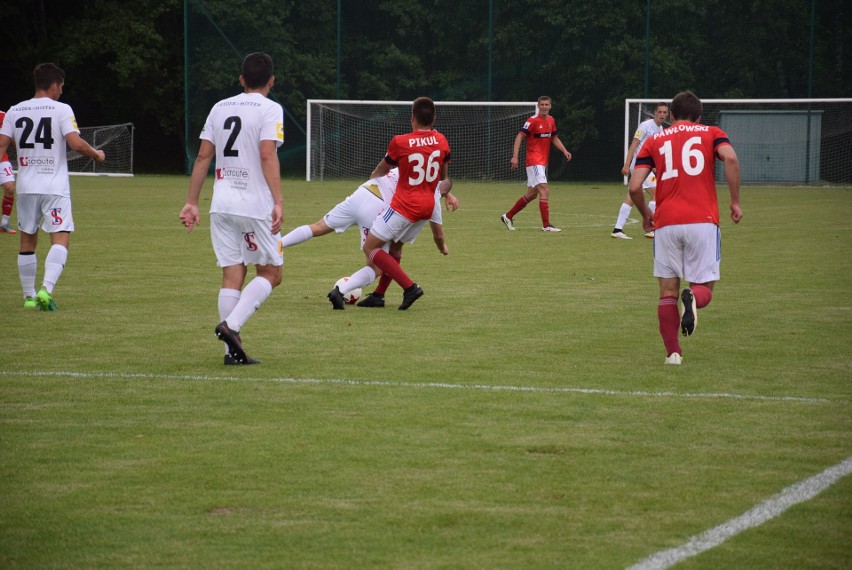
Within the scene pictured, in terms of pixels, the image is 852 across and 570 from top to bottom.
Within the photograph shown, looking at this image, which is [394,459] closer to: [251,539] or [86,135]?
[251,539]

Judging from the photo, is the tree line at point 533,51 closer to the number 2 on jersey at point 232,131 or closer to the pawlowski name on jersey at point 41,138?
the pawlowski name on jersey at point 41,138

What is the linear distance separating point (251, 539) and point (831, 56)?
35.6 metres

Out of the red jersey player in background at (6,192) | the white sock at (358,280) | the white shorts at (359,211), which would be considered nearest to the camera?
the white sock at (358,280)

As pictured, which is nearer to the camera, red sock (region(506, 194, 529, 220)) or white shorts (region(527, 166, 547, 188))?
red sock (region(506, 194, 529, 220))

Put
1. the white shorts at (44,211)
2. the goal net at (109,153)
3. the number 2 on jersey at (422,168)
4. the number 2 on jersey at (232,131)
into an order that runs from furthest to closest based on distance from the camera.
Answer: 1. the goal net at (109,153)
2. the number 2 on jersey at (422,168)
3. the white shorts at (44,211)
4. the number 2 on jersey at (232,131)

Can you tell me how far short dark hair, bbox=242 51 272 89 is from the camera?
294 inches

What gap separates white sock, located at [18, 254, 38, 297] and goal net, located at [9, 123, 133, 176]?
30796 mm

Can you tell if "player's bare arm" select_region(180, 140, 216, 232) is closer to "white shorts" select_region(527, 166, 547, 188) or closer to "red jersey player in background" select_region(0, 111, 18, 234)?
"red jersey player in background" select_region(0, 111, 18, 234)

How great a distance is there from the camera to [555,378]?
7.29 m

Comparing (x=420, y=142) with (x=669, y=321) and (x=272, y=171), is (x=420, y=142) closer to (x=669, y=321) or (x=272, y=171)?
(x=272, y=171)

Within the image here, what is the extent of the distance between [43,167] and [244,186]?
11.6 ft

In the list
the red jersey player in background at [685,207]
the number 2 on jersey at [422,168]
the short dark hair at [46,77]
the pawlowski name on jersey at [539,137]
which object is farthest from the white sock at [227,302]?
the pawlowski name on jersey at [539,137]

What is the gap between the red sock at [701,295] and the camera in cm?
773

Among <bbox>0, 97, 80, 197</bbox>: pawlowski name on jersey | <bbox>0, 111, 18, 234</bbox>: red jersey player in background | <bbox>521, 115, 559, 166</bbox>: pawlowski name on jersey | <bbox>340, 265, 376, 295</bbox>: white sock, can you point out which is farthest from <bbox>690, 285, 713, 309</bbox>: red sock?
<bbox>0, 111, 18, 234</bbox>: red jersey player in background
